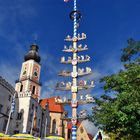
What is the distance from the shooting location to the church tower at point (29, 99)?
4788cm

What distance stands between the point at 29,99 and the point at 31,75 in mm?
18780

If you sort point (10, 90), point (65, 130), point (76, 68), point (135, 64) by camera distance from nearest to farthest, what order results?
point (135, 64), point (76, 68), point (10, 90), point (65, 130)

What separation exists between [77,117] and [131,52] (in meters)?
8.24

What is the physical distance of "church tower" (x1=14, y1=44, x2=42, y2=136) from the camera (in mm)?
47881

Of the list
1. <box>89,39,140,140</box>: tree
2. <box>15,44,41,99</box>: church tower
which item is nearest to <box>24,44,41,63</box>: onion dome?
<box>15,44,41,99</box>: church tower

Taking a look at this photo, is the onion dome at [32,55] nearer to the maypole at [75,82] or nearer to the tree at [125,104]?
the maypole at [75,82]

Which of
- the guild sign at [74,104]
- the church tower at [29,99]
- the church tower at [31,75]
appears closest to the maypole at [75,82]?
the guild sign at [74,104]

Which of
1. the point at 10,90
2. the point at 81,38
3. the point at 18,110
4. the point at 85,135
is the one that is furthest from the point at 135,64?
the point at 85,135

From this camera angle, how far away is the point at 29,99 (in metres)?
49.6

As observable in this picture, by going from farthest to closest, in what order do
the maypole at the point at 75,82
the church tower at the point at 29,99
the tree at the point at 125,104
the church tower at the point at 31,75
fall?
the church tower at the point at 31,75
the church tower at the point at 29,99
the maypole at the point at 75,82
the tree at the point at 125,104

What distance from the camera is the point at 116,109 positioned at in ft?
49.1

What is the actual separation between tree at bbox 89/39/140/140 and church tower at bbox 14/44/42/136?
3278 cm

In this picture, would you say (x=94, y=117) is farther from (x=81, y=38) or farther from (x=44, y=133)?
(x=44, y=133)

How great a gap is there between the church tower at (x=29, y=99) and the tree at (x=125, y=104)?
3278 centimetres
